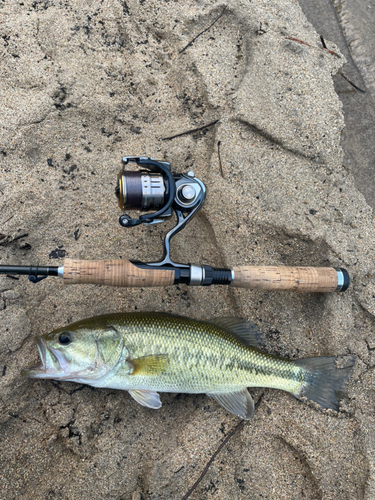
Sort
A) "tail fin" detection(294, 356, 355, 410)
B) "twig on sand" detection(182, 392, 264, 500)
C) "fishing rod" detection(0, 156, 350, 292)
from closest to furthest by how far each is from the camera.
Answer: "fishing rod" detection(0, 156, 350, 292), "twig on sand" detection(182, 392, 264, 500), "tail fin" detection(294, 356, 355, 410)

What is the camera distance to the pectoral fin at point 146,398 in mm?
2746

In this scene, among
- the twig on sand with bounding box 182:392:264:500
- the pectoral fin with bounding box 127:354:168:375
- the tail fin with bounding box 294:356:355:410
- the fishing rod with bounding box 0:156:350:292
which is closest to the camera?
the fishing rod with bounding box 0:156:350:292

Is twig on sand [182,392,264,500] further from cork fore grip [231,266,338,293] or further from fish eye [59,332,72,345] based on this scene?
fish eye [59,332,72,345]

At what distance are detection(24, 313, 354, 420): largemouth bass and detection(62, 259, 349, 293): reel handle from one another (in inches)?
12.8

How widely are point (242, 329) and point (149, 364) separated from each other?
0.84 m

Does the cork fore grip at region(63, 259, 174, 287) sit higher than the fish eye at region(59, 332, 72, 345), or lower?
higher

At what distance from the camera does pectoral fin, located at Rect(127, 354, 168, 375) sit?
105 inches

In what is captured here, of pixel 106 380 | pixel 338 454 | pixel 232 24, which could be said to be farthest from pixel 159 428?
pixel 232 24

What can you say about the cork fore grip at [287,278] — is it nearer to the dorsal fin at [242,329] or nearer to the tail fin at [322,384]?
the dorsal fin at [242,329]

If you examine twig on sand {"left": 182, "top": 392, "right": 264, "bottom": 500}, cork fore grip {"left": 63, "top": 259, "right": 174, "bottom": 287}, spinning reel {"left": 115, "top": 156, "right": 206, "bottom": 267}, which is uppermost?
spinning reel {"left": 115, "top": 156, "right": 206, "bottom": 267}

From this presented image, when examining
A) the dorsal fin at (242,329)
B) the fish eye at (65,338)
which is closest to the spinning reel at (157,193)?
the dorsal fin at (242,329)

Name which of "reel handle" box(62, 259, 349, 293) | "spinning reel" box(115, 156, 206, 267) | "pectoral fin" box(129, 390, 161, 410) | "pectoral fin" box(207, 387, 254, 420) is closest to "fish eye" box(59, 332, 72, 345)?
"reel handle" box(62, 259, 349, 293)

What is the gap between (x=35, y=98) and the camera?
3105 mm

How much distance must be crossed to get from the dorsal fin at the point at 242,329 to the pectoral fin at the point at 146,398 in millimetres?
742
